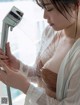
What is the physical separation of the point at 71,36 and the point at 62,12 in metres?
0.14

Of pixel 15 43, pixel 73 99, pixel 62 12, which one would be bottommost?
pixel 73 99

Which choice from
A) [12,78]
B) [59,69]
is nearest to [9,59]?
[12,78]

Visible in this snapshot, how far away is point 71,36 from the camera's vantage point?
975 mm

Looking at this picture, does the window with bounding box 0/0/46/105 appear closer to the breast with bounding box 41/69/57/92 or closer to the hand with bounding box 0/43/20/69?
the hand with bounding box 0/43/20/69

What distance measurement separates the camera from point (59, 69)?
89 centimetres

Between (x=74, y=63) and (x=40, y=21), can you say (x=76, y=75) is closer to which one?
(x=74, y=63)

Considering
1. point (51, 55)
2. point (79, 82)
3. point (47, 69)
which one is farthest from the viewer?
point (51, 55)

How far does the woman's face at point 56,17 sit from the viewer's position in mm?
876

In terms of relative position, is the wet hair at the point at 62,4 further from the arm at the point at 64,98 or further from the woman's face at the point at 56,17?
the arm at the point at 64,98

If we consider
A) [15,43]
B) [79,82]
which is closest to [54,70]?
[79,82]

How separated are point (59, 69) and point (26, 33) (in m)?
0.43

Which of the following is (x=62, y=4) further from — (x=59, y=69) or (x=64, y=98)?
(x=64, y=98)

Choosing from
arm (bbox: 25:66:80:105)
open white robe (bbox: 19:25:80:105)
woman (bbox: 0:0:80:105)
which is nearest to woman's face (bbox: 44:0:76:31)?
woman (bbox: 0:0:80:105)

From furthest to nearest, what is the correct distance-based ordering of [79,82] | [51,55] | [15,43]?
[15,43], [51,55], [79,82]
